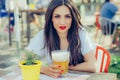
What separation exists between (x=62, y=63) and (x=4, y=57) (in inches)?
144

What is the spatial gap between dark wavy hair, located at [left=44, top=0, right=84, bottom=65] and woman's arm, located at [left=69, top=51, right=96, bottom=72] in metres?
0.06

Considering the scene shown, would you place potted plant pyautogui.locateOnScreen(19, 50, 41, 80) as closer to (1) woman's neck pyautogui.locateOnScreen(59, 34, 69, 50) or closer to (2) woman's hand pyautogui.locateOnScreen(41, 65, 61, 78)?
(2) woman's hand pyautogui.locateOnScreen(41, 65, 61, 78)

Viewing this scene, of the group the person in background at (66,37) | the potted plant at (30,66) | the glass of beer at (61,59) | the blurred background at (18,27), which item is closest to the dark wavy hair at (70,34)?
the person in background at (66,37)

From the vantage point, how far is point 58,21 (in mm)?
1785

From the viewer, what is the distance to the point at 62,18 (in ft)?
5.77

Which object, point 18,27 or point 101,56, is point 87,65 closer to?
point 101,56

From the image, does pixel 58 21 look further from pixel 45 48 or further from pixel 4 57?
pixel 4 57

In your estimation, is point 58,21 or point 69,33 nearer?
point 58,21

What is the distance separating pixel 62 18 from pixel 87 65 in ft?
1.11

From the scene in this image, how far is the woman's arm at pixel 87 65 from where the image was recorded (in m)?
1.74

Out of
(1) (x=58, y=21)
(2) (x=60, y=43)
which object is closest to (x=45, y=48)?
(2) (x=60, y=43)

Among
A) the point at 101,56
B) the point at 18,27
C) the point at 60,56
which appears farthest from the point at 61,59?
the point at 18,27

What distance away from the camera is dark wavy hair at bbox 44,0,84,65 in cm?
183

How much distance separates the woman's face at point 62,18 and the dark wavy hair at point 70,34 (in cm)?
3
